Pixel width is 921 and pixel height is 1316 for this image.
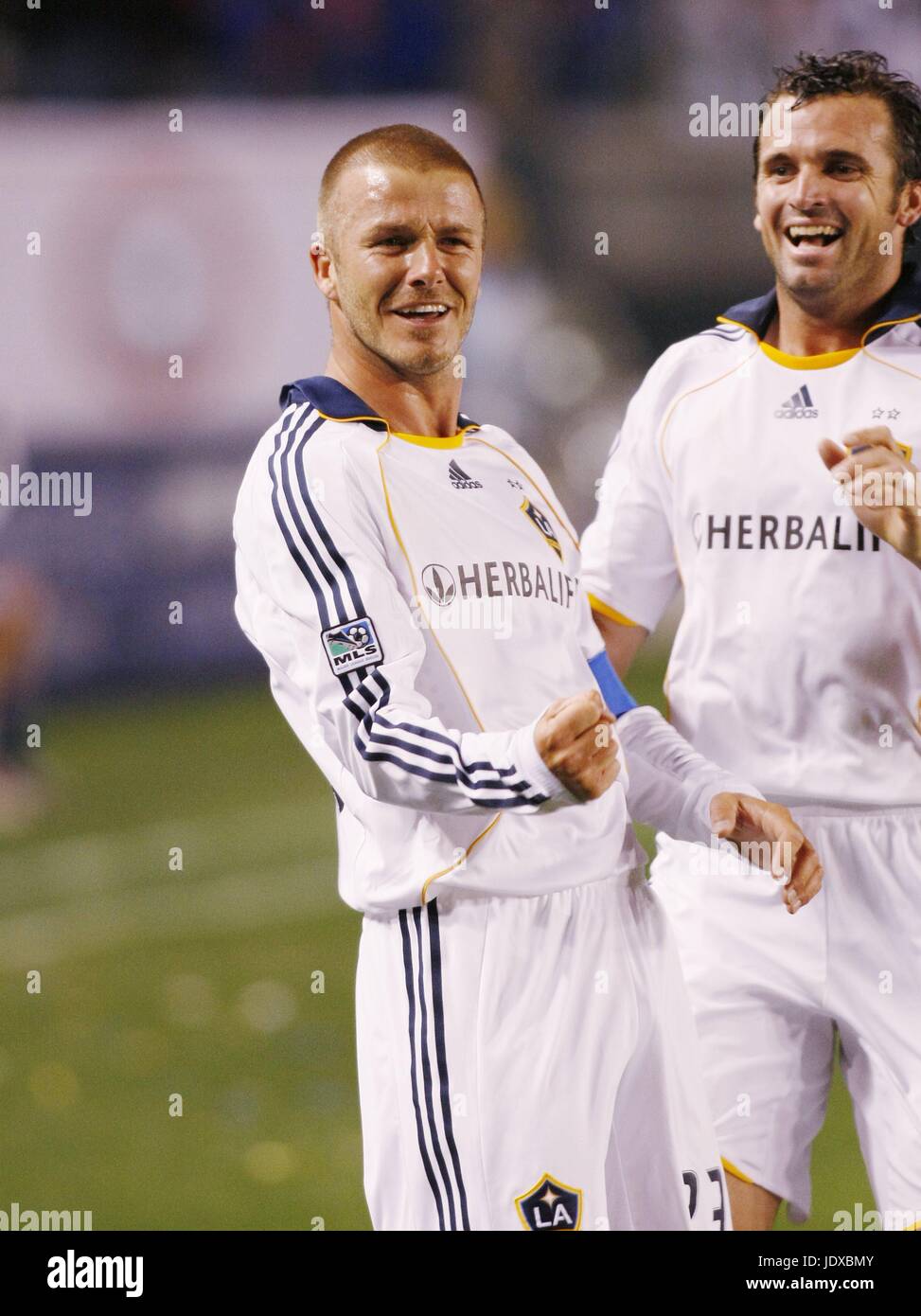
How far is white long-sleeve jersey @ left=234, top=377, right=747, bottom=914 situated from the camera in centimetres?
235

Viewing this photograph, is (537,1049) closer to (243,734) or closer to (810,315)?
(810,315)

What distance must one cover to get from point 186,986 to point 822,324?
3773 mm

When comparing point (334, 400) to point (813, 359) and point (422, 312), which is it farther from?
point (813, 359)

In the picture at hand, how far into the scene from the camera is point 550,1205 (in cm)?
244

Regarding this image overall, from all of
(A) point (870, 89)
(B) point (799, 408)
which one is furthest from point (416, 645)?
(A) point (870, 89)

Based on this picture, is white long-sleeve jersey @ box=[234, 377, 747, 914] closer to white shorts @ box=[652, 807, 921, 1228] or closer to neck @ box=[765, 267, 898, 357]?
white shorts @ box=[652, 807, 921, 1228]

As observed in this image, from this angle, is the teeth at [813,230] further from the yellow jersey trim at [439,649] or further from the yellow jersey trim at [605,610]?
the yellow jersey trim at [439,649]

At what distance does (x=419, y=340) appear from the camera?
2584 millimetres

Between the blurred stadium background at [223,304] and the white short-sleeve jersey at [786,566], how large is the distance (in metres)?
3.62

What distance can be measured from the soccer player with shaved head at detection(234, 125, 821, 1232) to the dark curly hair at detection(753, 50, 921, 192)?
695mm

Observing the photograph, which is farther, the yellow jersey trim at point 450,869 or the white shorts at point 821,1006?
the white shorts at point 821,1006

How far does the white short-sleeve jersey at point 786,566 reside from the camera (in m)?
2.96

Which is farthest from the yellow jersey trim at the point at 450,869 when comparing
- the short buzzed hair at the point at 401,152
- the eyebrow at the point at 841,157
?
the eyebrow at the point at 841,157

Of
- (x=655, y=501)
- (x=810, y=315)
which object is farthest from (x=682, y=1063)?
(x=810, y=315)
